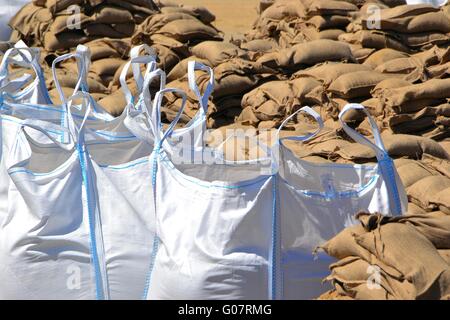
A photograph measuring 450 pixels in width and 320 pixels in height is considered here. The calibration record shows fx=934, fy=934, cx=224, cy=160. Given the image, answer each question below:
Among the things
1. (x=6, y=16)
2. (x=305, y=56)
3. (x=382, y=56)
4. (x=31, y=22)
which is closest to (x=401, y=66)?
(x=382, y=56)

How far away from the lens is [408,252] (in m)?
2.38

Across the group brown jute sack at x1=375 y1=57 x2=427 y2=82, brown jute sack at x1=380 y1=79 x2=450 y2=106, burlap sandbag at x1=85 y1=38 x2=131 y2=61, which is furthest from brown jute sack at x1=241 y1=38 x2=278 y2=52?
brown jute sack at x1=380 y1=79 x2=450 y2=106

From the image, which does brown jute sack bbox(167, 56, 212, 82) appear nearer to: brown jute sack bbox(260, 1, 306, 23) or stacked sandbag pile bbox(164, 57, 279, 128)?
stacked sandbag pile bbox(164, 57, 279, 128)

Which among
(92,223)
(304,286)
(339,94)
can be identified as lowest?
(304,286)

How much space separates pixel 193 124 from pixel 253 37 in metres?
3.86

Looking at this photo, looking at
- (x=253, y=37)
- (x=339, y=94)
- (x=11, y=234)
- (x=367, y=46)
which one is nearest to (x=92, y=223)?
(x=11, y=234)

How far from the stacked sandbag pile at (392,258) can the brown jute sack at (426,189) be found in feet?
2.79

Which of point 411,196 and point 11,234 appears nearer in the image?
point 11,234

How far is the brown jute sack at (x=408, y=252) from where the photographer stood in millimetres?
2283

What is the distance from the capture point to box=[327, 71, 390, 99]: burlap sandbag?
5008 mm

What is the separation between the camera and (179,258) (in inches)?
107

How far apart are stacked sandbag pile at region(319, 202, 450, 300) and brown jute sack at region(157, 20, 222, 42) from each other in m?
3.47

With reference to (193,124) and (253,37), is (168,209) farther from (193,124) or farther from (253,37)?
(253,37)

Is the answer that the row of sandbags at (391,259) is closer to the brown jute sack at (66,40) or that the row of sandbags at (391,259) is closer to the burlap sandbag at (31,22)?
the brown jute sack at (66,40)
